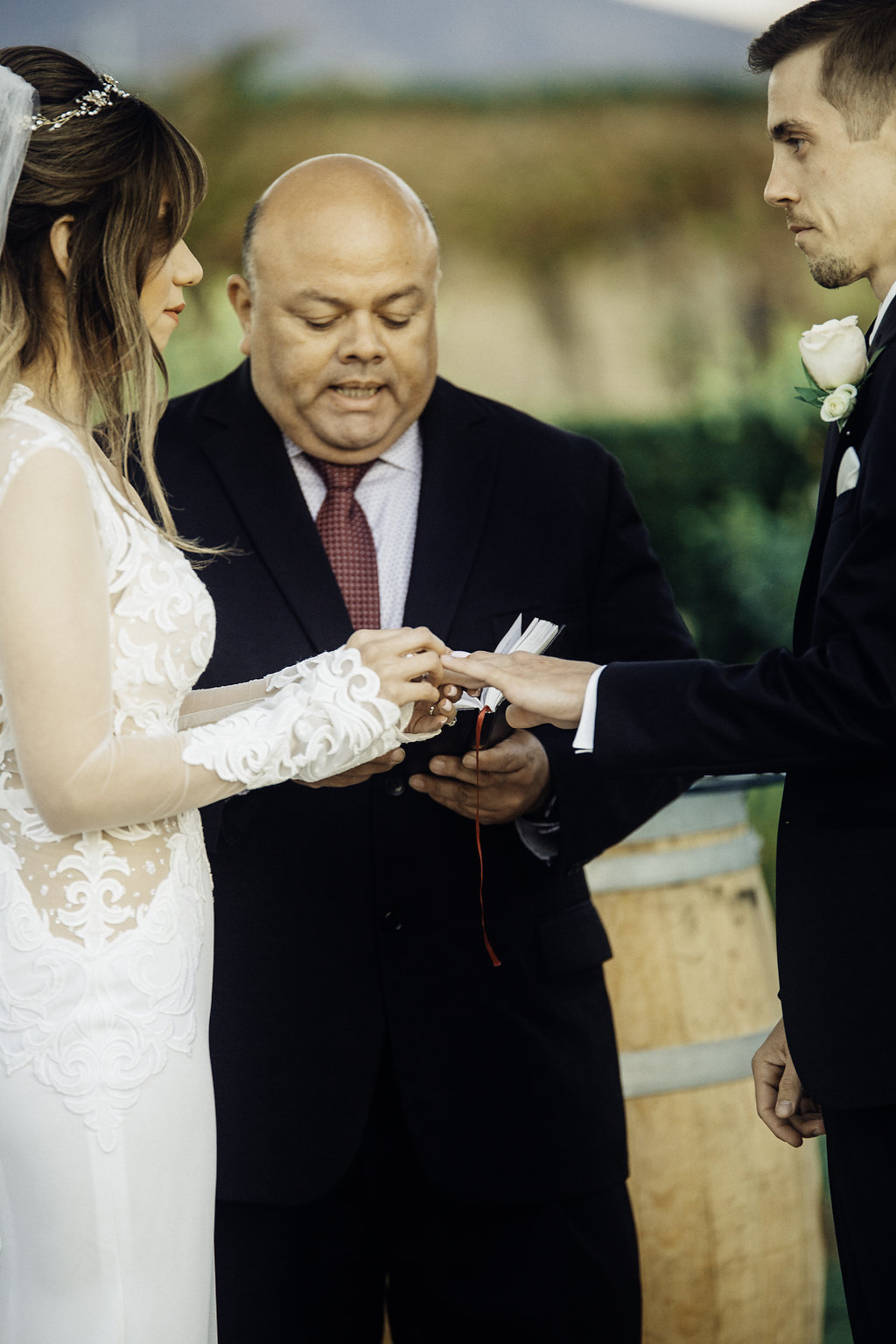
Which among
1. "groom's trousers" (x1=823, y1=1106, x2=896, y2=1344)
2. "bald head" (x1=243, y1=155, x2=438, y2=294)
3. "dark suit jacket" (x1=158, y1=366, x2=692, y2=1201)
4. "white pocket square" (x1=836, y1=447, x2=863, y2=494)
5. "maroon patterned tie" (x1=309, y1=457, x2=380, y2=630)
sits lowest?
"groom's trousers" (x1=823, y1=1106, x2=896, y2=1344)

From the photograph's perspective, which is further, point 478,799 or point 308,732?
point 478,799

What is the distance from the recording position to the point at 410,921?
205 centimetres

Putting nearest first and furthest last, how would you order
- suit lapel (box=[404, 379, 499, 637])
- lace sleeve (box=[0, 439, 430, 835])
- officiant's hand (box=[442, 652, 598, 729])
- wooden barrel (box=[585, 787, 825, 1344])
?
lace sleeve (box=[0, 439, 430, 835])
officiant's hand (box=[442, 652, 598, 729])
suit lapel (box=[404, 379, 499, 637])
wooden barrel (box=[585, 787, 825, 1344])

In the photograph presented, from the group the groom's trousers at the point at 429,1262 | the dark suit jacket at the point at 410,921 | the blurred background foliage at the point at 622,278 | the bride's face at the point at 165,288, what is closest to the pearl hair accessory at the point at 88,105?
the bride's face at the point at 165,288

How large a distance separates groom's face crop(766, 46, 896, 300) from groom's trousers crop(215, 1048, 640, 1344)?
1.34 metres

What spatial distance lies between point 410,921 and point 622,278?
438 centimetres

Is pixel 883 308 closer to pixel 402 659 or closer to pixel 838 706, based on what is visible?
pixel 838 706

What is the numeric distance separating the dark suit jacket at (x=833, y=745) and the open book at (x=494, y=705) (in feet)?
0.93

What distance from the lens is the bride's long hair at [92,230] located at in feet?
4.85

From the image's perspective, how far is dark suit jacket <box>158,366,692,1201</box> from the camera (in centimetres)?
200

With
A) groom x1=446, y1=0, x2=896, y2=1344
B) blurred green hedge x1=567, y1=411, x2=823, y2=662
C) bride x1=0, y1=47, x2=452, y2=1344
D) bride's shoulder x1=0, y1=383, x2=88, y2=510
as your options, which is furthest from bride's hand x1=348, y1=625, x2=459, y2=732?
blurred green hedge x1=567, y1=411, x2=823, y2=662

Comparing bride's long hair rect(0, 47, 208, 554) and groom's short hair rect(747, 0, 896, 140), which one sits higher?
groom's short hair rect(747, 0, 896, 140)

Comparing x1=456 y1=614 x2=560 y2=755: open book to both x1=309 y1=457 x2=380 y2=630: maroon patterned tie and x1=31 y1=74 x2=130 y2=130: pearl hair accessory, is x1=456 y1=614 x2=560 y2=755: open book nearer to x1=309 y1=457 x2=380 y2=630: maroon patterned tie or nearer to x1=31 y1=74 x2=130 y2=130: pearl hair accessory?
x1=309 y1=457 x2=380 y2=630: maroon patterned tie

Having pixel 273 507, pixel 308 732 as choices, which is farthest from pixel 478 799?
pixel 273 507
